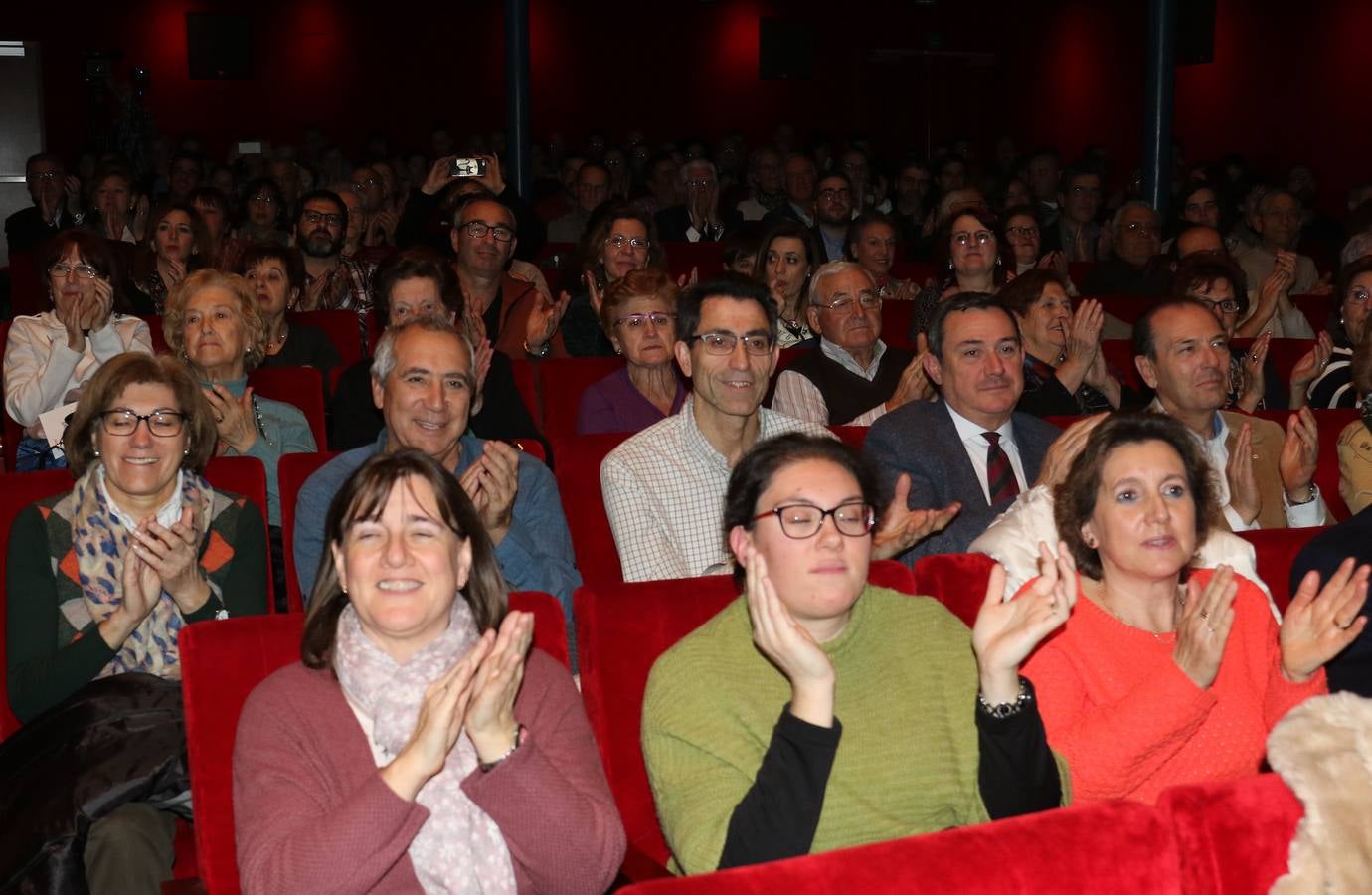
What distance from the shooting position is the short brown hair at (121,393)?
314 centimetres

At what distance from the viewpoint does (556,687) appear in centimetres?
233

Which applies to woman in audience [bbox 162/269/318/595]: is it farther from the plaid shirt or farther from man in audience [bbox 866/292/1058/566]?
man in audience [bbox 866/292/1058/566]

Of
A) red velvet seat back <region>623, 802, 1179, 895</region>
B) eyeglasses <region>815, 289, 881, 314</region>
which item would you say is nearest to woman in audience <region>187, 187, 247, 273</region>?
eyeglasses <region>815, 289, 881, 314</region>

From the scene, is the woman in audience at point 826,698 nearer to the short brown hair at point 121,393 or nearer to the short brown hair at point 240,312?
the short brown hair at point 121,393

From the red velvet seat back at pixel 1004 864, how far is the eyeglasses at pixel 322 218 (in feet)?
16.8

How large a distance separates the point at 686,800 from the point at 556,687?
0.93ft

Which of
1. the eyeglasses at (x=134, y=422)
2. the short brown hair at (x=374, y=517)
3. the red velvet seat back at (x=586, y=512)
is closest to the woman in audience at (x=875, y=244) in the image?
the red velvet seat back at (x=586, y=512)

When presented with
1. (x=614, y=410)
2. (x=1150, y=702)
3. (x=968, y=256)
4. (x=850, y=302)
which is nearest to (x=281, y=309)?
(x=614, y=410)

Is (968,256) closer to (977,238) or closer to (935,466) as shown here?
(977,238)

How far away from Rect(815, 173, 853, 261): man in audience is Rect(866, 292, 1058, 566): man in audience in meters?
4.32

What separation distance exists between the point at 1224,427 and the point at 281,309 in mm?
3116

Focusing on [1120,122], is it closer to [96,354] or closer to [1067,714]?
[96,354]

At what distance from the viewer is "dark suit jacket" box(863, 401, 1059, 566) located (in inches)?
134

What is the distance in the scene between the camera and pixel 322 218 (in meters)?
6.33
